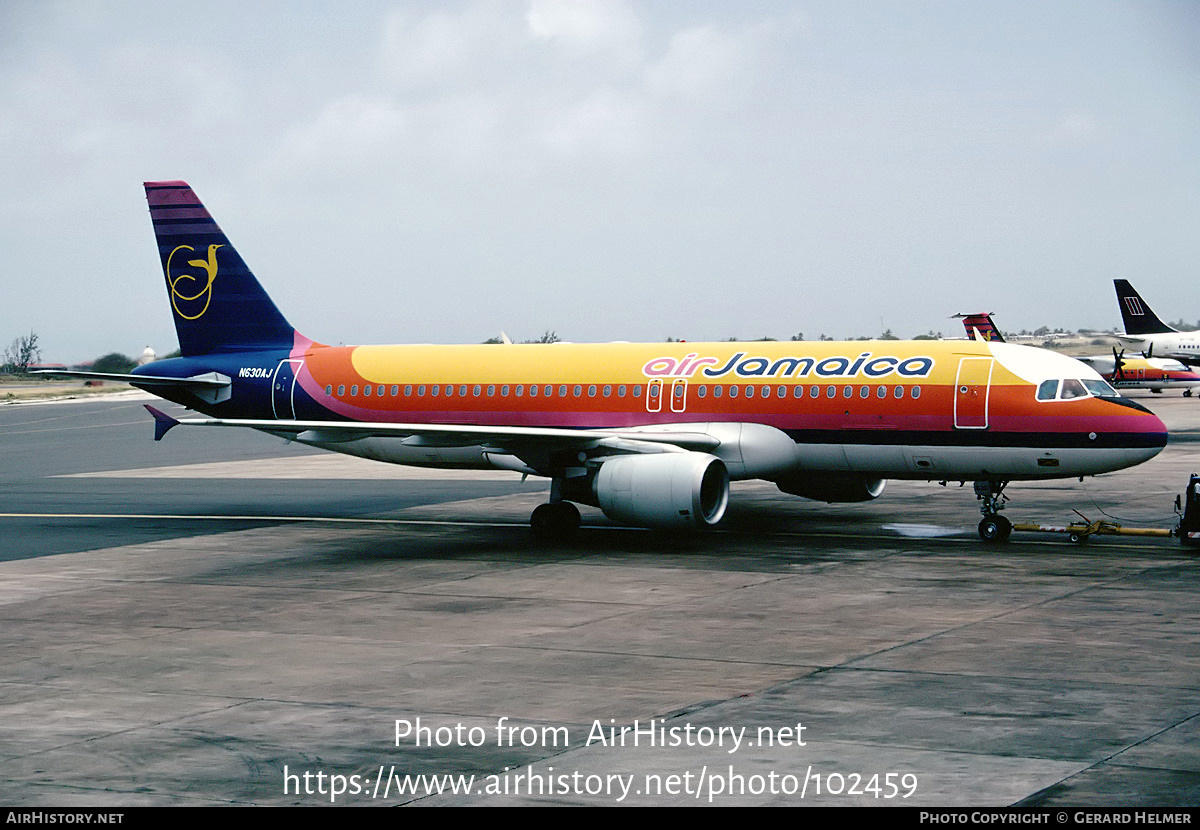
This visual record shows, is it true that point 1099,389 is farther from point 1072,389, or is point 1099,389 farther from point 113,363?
point 113,363

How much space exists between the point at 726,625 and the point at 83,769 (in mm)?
8855

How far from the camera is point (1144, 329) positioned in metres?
101

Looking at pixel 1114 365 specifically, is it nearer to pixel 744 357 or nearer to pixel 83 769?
pixel 744 357

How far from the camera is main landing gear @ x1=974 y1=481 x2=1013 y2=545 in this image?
25.8 meters

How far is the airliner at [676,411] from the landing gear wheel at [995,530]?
0.04 meters

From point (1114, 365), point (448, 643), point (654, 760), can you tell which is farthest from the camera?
point (1114, 365)

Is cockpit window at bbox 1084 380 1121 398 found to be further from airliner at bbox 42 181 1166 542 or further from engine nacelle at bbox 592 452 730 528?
engine nacelle at bbox 592 452 730 528

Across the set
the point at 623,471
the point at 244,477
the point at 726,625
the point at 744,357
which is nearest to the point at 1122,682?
the point at 726,625

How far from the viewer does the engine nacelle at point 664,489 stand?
24.4 m

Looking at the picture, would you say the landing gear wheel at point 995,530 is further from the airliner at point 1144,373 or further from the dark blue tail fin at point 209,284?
the airliner at point 1144,373

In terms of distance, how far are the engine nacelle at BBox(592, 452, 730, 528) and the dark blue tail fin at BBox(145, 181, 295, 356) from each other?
11586mm

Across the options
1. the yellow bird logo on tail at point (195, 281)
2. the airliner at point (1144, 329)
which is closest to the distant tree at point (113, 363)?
the yellow bird logo on tail at point (195, 281)

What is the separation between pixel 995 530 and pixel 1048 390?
288 centimetres

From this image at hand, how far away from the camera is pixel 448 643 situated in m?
17.1
